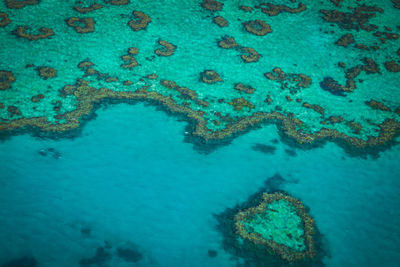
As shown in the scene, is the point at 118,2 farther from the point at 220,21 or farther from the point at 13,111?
the point at 13,111

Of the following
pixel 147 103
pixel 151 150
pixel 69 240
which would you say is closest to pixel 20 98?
pixel 147 103

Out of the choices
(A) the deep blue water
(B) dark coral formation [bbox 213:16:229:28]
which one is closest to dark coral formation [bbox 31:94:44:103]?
(A) the deep blue water

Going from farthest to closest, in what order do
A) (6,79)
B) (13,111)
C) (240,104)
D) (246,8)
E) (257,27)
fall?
(246,8) → (257,27) → (240,104) → (6,79) → (13,111)

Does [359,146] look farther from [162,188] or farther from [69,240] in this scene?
[69,240]

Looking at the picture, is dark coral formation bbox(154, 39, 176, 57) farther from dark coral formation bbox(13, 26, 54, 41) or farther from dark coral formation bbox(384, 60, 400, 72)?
dark coral formation bbox(384, 60, 400, 72)

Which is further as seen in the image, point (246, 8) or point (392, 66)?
point (246, 8)

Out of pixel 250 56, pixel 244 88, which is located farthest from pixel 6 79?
pixel 250 56
